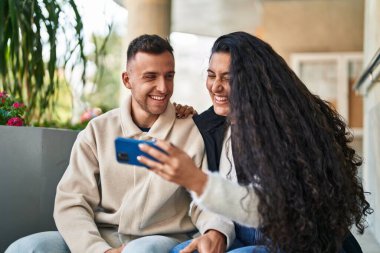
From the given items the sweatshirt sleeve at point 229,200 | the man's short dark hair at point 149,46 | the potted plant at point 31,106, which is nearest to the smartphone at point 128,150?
the sweatshirt sleeve at point 229,200

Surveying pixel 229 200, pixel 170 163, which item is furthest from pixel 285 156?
pixel 170 163

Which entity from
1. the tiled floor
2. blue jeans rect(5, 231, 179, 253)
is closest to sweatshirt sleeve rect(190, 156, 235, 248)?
blue jeans rect(5, 231, 179, 253)

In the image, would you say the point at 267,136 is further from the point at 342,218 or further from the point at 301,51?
the point at 301,51

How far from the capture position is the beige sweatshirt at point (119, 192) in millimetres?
1953

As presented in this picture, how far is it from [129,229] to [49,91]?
1.12m

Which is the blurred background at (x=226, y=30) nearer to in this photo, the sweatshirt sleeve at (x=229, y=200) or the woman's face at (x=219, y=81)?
the woman's face at (x=219, y=81)

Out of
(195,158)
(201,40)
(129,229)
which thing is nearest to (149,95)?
(195,158)

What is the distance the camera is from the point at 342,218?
161 cm

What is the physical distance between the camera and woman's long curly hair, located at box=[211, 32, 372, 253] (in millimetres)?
1506

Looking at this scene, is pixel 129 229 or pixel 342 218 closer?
pixel 342 218

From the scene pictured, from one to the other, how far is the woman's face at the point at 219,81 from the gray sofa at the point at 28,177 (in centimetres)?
81

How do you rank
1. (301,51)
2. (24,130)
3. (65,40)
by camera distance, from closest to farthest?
(24,130)
(65,40)
(301,51)

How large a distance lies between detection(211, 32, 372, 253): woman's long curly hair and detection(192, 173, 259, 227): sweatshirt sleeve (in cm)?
3

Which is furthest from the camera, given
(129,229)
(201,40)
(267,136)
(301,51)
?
(201,40)
